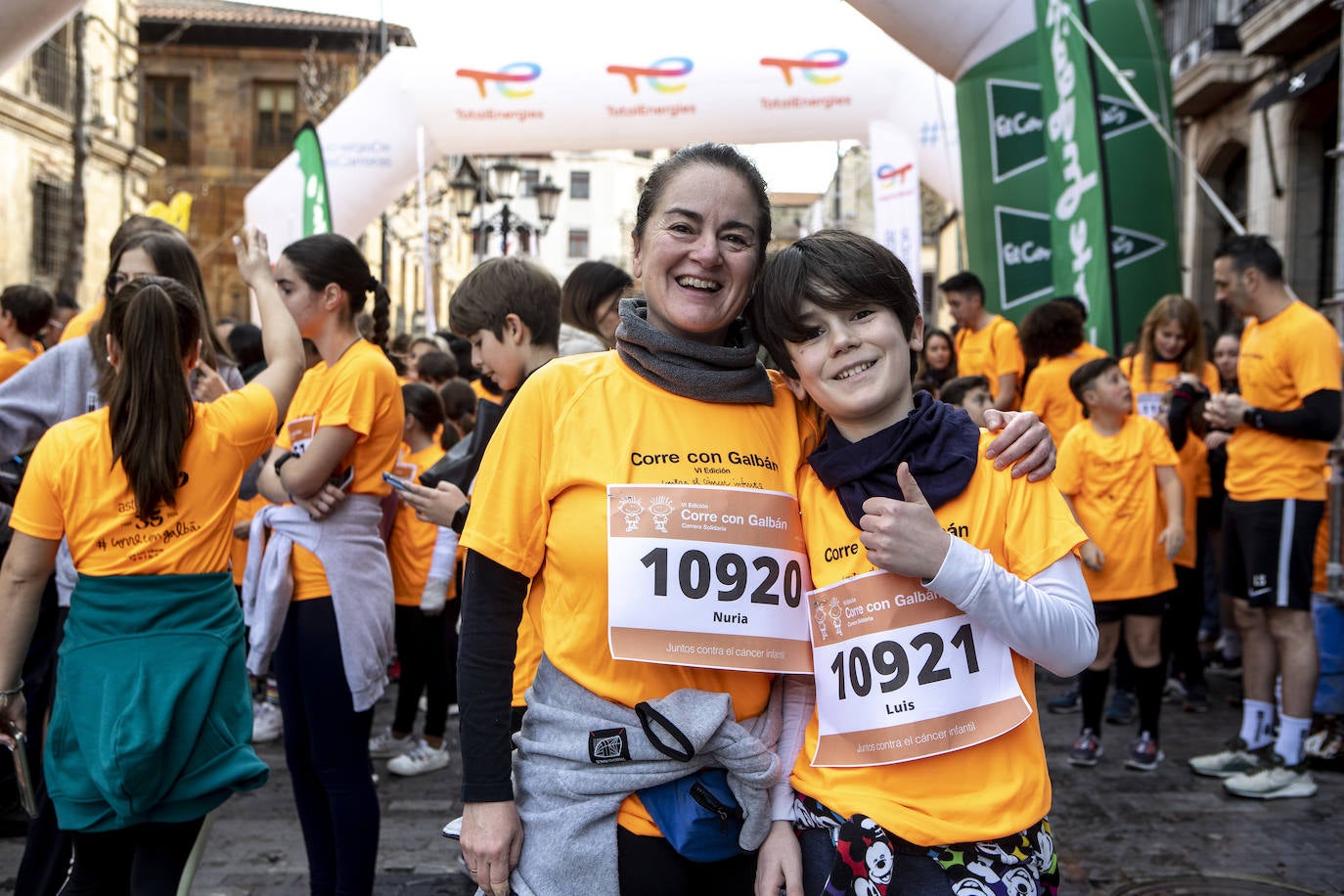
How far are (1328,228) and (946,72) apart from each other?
954 centimetres

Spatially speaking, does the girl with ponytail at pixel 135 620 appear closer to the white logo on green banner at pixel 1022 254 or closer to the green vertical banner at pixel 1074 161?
the green vertical banner at pixel 1074 161

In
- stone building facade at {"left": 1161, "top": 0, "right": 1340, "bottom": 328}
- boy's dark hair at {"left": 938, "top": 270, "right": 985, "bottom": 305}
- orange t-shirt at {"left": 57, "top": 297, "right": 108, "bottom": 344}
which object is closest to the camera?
orange t-shirt at {"left": 57, "top": 297, "right": 108, "bottom": 344}

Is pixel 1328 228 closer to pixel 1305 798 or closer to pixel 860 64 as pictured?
pixel 860 64

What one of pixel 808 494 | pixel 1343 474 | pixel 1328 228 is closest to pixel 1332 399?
pixel 1343 474

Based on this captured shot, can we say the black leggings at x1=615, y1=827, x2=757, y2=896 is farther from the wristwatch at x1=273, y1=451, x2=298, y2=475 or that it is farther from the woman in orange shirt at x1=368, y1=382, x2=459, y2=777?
the woman in orange shirt at x1=368, y1=382, x2=459, y2=777

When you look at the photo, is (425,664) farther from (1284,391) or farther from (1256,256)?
(1256,256)

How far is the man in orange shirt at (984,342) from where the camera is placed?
763 centimetres

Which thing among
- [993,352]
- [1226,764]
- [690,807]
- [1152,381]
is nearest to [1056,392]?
[1152,381]

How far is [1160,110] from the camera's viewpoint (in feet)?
23.5

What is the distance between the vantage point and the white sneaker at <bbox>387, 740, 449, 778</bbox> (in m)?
5.57

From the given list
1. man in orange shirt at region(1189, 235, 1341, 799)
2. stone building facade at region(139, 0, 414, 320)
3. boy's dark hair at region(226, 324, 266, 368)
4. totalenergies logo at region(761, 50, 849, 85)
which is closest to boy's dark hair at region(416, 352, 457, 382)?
boy's dark hair at region(226, 324, 266, 368)

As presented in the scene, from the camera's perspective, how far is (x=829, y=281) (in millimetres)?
2029

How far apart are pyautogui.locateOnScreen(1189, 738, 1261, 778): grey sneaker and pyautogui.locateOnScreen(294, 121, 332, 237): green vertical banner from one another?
319 inches

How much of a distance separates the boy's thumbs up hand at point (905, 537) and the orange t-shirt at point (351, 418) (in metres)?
2.09
